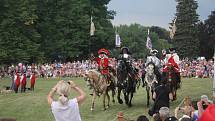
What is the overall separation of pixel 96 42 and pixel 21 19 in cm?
1487

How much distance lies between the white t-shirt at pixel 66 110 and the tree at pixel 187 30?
70.9 meters

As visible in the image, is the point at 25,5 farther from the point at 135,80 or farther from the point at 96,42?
the point at 135,80

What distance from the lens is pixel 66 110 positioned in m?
7.63

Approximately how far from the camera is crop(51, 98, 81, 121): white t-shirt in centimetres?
760

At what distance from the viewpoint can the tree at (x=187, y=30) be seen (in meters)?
77.9

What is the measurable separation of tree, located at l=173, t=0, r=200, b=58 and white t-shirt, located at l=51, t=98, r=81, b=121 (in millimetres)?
70861

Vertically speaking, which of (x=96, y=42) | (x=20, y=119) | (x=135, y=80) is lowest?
(x=20, y=119)

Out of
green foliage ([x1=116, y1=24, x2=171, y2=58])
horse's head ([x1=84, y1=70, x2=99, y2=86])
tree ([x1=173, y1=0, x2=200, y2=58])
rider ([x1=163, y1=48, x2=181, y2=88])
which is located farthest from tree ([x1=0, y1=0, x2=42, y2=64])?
rider ([x1=163, y1=48, x2=181, y2=88])

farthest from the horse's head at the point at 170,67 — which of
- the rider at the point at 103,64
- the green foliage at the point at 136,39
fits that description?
the green foliage at the point at 136,39

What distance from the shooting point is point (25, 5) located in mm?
60344

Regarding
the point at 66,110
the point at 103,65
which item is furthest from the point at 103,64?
the point at 66,110

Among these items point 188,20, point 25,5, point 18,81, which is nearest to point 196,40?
point 188,20

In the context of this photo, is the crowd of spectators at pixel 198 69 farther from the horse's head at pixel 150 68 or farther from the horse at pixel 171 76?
the horse's head at pixel 150 68

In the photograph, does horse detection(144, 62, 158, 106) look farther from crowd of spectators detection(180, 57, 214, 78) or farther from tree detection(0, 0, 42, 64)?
tree detection(0, 0, 42, 64)
